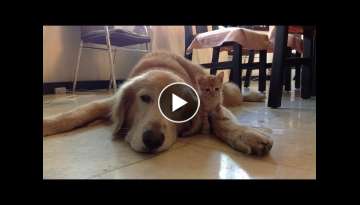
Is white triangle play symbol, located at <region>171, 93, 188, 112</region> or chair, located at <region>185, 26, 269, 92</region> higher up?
chair, located at <region>185, 26, 269, 92</region>

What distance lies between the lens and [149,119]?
92 centimetres

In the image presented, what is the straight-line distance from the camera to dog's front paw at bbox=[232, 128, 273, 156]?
0.82 metres

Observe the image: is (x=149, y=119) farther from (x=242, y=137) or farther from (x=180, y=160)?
(x=242, y=137)

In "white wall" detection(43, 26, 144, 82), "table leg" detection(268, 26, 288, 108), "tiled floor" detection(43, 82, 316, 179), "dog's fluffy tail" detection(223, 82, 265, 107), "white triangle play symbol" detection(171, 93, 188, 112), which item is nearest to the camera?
"tiled floor" detection(43, 82, 316, 179)

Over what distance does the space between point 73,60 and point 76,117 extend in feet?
8.34

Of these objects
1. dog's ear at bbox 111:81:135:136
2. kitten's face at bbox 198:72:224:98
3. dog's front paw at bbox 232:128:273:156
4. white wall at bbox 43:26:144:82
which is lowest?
dog's front paw at bbox 232:128:273:156

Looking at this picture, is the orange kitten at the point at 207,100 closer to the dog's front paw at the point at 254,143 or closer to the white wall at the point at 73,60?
the dog's front paw at the point at 254,143

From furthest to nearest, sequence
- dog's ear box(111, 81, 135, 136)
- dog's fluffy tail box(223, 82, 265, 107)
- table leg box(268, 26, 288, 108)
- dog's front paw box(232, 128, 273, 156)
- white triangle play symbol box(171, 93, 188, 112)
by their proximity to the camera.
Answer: dog's fluffy tail box(223, 82, 265, 107) → table leg box(268, 26, 288, 108) → dog's ear box(111, 81, 135, 136) → white triangle play symbol box(171, 93, 188, 112) → dog's front paw box(232, 128, 273, 156)

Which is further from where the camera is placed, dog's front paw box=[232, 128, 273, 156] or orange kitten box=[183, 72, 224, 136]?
orange kitten box=[183, 72, 224, 136]

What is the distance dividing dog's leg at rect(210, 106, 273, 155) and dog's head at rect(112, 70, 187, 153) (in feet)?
0.60

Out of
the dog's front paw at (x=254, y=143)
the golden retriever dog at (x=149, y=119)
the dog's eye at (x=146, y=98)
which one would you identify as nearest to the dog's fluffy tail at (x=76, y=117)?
the golden retriever dog at (x=149, y=119)

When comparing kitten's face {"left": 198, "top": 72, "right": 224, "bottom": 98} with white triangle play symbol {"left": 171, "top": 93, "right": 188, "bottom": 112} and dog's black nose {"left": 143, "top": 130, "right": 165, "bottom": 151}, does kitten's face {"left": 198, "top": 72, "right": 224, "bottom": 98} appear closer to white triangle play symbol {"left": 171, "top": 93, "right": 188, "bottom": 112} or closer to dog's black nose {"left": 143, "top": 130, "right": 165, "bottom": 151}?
white triangle play symbol {"left": 171, "top": 93, "right": 188, "bottom": 112}

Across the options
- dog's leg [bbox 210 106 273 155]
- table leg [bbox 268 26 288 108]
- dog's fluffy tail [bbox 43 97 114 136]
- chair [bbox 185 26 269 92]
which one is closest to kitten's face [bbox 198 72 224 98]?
dog's leg [bbox 210 106 273 155]
